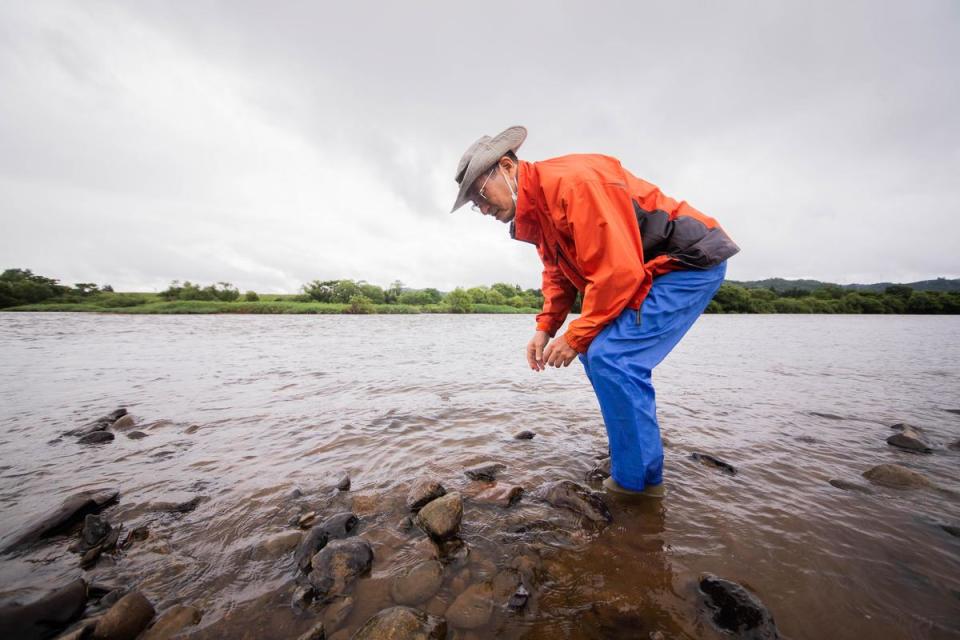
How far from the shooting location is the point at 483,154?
283cm

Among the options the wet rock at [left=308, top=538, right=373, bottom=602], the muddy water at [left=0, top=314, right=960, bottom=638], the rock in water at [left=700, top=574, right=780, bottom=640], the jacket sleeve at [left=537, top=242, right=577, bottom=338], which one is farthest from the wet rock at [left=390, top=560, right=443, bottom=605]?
the jacket sleeve at [left=537, top=242, right=577, bottom=338]

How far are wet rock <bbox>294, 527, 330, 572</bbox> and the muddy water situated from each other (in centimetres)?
11

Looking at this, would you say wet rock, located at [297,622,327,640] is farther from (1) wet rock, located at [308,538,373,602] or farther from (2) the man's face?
(2) the man's face

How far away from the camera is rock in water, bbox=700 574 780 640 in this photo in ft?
5.78

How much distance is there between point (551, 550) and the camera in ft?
7.98

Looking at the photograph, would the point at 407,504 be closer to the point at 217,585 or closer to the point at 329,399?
the point at 217,585

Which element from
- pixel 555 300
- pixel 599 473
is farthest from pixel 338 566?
pixel 555 300

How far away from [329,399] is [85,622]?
4.69m

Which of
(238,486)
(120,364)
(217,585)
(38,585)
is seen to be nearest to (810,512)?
(217,585)

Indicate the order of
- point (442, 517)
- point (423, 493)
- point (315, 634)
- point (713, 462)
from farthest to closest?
point (713, 462), point (423, 493), point (442, 517), point (315, 634)

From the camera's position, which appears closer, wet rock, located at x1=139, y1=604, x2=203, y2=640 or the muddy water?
wet rock, located at x1=139, y1=604, x2=203, y2=640

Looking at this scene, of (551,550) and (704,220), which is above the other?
(704,220)

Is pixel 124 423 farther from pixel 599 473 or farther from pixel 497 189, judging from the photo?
pixel 599 473

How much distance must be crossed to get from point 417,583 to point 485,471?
1.48 metres
